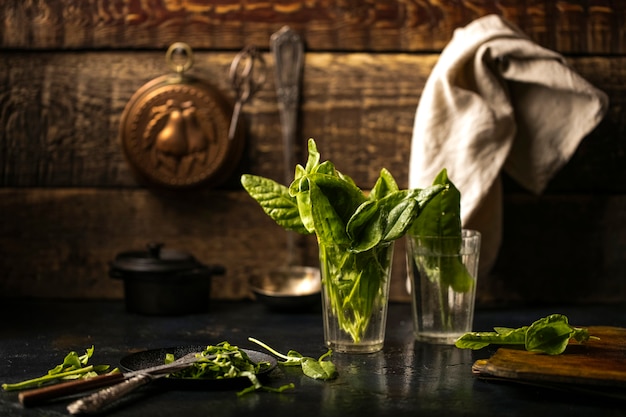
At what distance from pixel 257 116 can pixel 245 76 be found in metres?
0.08

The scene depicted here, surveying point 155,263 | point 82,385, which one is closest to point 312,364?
point 82,385

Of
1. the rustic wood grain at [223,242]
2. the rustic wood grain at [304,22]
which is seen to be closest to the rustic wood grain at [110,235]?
the rustic wood grain at [223,242]

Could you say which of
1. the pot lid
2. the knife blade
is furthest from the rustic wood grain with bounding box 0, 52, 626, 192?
the knife blade

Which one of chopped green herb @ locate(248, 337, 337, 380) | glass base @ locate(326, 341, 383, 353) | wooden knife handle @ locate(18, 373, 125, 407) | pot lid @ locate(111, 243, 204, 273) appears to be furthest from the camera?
pot lid @ locate(111, 243, 204, 273)

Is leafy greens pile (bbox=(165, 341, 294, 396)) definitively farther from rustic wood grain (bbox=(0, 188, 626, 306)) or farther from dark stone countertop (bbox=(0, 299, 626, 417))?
rustic wood grain (bbox=(0, 188, 626, 306))

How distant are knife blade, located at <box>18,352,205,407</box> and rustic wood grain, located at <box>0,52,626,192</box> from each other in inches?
28.0

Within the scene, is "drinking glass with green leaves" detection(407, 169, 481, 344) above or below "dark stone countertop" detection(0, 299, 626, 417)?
above

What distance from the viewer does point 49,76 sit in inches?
69.4

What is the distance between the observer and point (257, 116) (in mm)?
1762

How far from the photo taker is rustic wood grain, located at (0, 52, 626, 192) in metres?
1.74

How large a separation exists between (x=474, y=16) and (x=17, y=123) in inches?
34.7

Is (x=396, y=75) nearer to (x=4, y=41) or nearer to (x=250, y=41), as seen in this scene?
(x=250, y=41)

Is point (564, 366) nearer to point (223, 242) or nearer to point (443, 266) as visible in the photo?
point (443, 266)

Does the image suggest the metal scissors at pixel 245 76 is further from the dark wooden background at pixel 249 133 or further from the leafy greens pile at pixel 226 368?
the leafy greens pile at pixel 226 368
